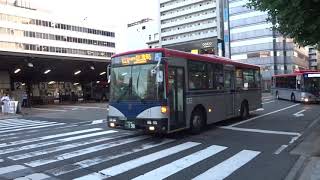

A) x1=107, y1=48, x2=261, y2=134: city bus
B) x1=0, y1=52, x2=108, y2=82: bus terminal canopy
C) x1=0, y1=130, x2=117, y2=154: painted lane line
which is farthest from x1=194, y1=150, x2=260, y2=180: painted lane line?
x1=0, y1=52, x2=108, y2=82: bus terminal canopy

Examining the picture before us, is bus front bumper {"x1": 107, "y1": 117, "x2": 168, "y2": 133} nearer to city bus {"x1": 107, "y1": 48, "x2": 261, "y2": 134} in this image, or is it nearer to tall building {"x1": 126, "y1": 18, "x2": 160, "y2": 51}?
city bus {"x1": 107, "y1": 48, "x2": 261, "y2": 134}

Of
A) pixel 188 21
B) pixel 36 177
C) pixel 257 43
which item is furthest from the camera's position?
pixel 188 21

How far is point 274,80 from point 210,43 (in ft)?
111

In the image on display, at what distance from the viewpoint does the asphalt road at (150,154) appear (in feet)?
32.3

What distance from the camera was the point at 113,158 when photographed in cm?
1161

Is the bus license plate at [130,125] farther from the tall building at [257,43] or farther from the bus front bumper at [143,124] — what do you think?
the tall building at [257,43]

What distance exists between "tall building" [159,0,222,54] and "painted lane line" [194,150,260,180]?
368 feet

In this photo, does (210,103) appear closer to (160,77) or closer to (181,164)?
(160,77)

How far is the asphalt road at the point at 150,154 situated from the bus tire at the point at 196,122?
1.01ft

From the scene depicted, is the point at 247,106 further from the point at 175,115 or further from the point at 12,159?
the point at 12,159

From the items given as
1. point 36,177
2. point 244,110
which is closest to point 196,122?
point 244,110

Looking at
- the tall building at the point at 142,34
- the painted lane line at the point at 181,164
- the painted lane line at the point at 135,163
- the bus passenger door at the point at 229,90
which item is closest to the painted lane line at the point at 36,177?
the painted lane line at the point at 135,163

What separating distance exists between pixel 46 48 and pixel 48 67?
74104 millimetres

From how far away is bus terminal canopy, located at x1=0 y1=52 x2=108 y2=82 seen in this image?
41.3 m
